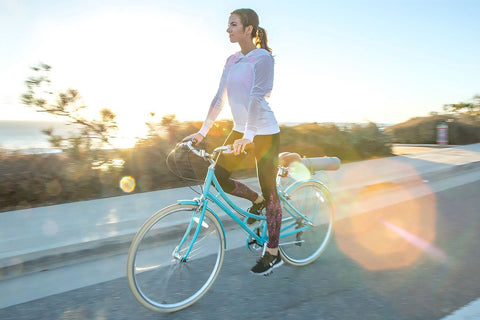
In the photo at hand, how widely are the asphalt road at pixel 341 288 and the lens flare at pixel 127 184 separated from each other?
314 centimetres

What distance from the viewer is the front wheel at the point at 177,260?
2.79 metres

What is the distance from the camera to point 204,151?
9.65ft

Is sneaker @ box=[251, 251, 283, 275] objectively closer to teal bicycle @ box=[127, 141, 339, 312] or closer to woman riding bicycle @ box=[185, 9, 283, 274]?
woman riding bicycle @ box=[185, 9, 283, 274]

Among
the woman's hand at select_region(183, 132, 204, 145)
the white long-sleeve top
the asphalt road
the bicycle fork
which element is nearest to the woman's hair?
the white long-sleeve top

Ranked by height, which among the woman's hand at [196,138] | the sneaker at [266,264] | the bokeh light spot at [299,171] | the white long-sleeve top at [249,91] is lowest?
the sneaker at [266,264]

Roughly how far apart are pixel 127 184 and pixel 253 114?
14.3ft

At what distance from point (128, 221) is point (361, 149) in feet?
26.7

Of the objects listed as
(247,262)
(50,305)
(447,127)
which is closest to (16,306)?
(50,305)

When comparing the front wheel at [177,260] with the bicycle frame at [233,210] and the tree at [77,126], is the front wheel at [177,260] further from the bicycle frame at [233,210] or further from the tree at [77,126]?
the tree at [77,126]

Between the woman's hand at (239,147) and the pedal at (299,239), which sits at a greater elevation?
the woman's hand at (239,147)

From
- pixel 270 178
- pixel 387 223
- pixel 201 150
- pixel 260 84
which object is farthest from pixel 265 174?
pixel 387 223

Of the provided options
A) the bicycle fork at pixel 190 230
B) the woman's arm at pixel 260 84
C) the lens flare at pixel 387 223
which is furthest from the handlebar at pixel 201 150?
the lens flare at pixel 387 223

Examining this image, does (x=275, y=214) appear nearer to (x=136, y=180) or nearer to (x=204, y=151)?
(x=204, y=151)

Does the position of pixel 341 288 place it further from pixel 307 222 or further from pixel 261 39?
pixel 261 39
